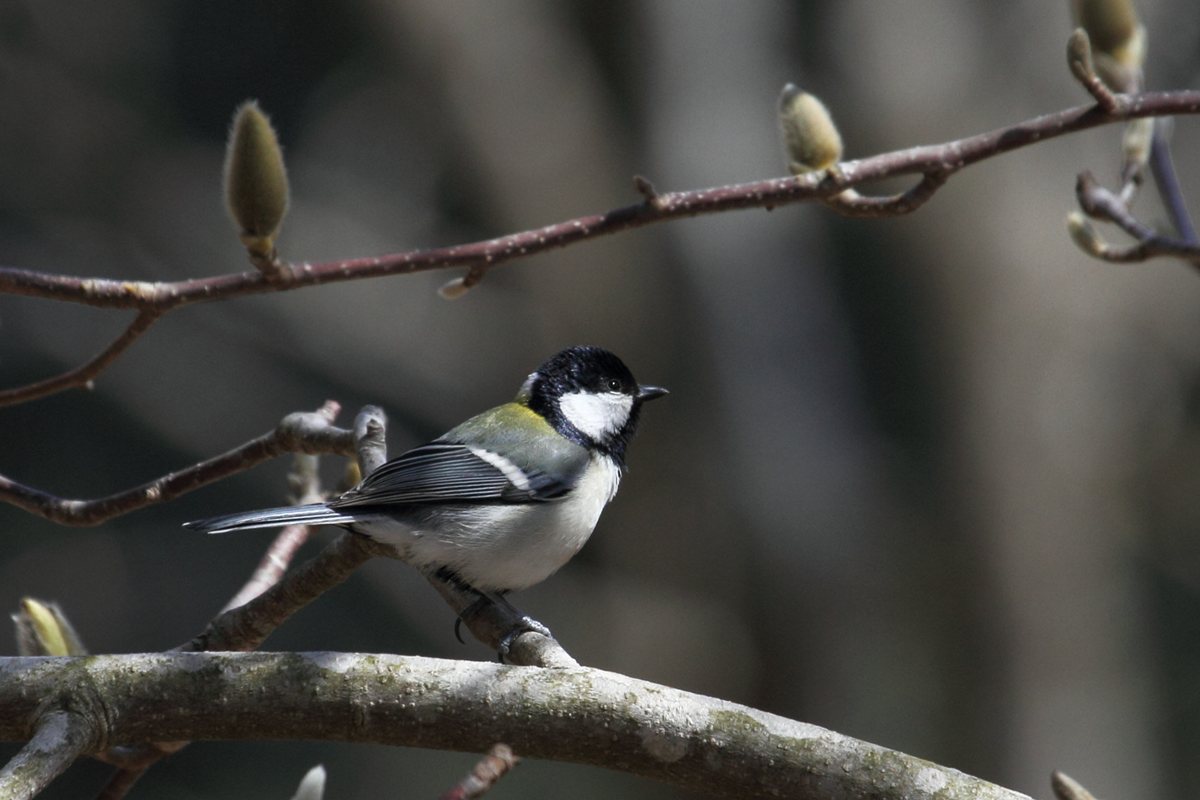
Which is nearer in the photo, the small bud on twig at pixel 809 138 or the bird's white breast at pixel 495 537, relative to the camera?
the small bud on twig at pixel 809 138

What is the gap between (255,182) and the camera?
1.61 metres

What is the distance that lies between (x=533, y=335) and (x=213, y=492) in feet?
6.95

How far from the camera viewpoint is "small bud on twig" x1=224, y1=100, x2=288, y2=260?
1601 millimetres

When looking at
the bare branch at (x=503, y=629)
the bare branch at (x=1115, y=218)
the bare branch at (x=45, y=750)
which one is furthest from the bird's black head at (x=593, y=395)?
the bare branch at (x=45, y=750)

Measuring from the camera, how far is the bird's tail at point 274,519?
232cm

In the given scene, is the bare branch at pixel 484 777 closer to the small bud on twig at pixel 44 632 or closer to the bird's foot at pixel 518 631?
the bird's foot at pixel 518 631

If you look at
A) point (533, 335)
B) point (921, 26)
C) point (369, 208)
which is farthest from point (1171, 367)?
point (369, 208)

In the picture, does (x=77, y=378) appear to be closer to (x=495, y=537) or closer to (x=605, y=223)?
(x=605, y=223)

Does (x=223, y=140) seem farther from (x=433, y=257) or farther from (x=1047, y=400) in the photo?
(x=433, y=257)

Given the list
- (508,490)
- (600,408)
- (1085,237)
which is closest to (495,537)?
(508,490)

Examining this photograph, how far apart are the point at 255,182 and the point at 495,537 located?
4.20 feet

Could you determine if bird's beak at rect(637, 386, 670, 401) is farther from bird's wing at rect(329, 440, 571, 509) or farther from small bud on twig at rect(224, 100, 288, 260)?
small bud on twig at rect(224, 100, 288, 260)

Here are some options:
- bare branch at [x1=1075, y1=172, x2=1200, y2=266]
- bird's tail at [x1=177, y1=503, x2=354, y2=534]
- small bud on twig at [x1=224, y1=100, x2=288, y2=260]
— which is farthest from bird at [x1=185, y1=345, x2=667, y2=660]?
bare branch at [x1=1075, y1=172, x2=1200, y2=266]

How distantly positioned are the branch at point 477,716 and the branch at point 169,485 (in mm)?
526
